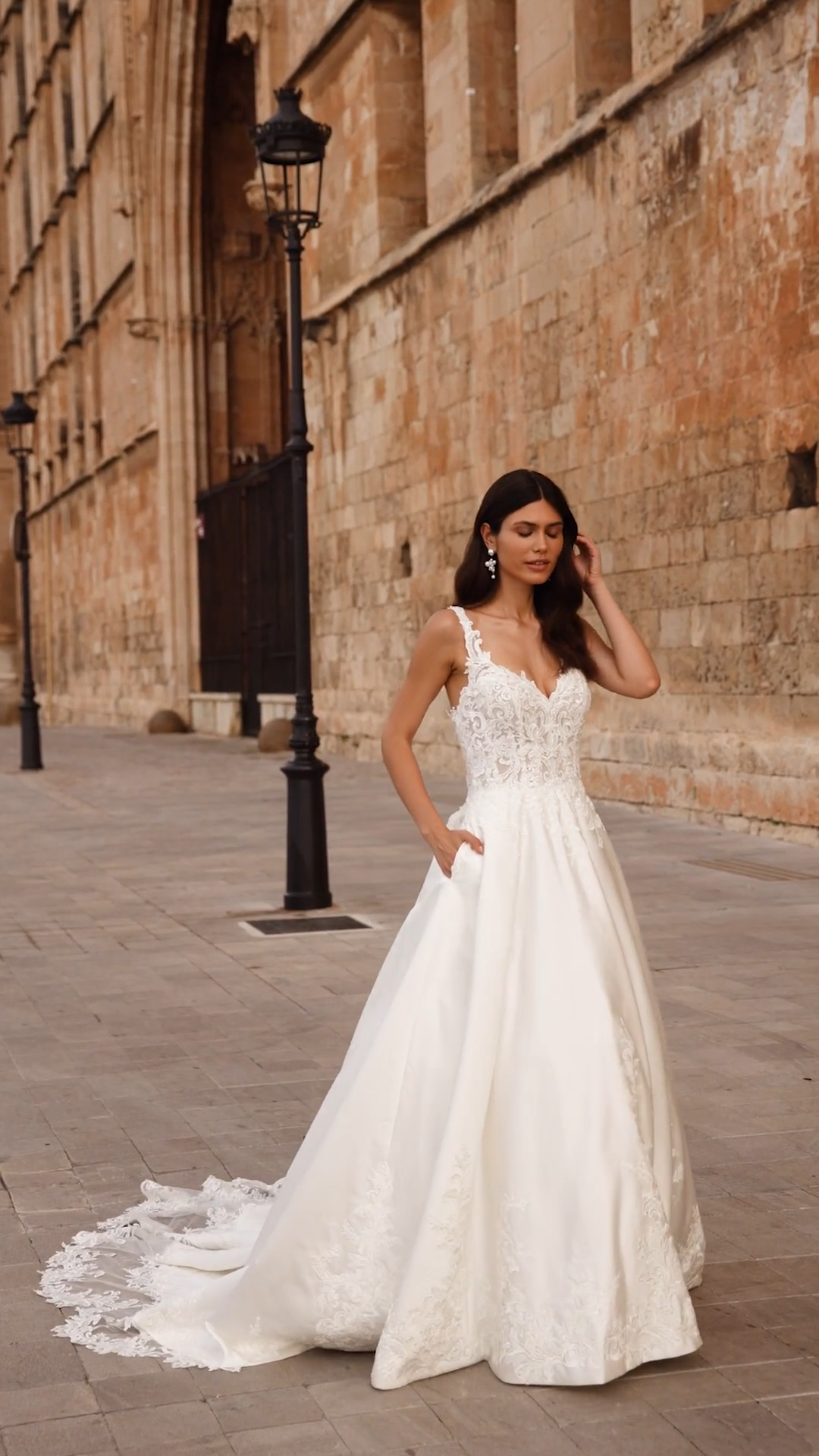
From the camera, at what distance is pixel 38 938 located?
8.06 meters

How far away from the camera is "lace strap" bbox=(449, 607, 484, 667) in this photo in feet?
11.2

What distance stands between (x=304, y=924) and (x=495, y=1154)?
17.0 feet

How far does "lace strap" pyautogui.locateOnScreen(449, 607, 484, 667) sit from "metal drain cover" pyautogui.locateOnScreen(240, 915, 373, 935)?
474 centimetres

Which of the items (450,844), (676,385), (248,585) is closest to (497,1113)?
(450,844)

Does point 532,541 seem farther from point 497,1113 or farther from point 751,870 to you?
point 751,870

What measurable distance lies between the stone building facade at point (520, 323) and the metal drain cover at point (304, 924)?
3337mm

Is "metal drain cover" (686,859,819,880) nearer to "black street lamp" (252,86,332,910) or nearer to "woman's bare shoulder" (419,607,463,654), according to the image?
"black street lamp" (252,86,332,910)

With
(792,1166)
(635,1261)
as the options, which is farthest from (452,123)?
(635,1261)

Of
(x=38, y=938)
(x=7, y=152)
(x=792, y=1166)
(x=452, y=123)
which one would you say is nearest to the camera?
(x=792, y=1166)

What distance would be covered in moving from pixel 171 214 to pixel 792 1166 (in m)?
26.7

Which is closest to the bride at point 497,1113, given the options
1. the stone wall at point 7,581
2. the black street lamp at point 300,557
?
the black street lamp at point 300,557

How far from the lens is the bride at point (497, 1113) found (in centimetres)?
305

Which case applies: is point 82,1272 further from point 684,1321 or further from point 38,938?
point 38,938

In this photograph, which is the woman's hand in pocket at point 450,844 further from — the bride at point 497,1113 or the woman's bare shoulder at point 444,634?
the woman's bare shoulder at point 444,634
